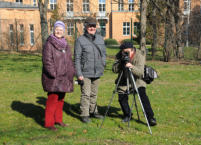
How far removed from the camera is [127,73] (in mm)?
5812

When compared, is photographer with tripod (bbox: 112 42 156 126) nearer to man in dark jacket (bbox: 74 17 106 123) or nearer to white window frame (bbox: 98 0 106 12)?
man in dark jacket (bbox: 74 17 106 123)

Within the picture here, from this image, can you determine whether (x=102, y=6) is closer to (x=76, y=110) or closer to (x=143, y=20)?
(x=143, y=20)

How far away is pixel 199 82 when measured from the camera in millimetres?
11039

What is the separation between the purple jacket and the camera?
527 cm

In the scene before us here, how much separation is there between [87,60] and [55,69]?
0.85 m

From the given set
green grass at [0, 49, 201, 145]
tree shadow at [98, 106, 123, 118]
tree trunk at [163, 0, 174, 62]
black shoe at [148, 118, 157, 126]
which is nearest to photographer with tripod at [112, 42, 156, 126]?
black shoe at [148, 118, 157, 126]

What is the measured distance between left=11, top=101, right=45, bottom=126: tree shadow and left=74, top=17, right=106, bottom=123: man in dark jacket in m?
0.99

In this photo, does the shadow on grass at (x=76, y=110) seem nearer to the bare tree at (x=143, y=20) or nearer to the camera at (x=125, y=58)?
the camera at (x=125, y=58)

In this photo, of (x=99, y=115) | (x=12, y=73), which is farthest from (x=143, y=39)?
(x=99, y=115)

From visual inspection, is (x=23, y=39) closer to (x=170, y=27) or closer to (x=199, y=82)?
(x=170, y=27)

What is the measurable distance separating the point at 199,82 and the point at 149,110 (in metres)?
5.90

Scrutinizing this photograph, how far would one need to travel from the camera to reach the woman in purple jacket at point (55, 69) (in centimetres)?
529

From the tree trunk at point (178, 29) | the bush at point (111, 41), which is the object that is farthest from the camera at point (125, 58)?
the bush at point (111, 41)

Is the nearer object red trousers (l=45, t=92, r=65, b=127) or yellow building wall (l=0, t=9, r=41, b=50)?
red trousers (l=45, t=92, r=65, b=127)
